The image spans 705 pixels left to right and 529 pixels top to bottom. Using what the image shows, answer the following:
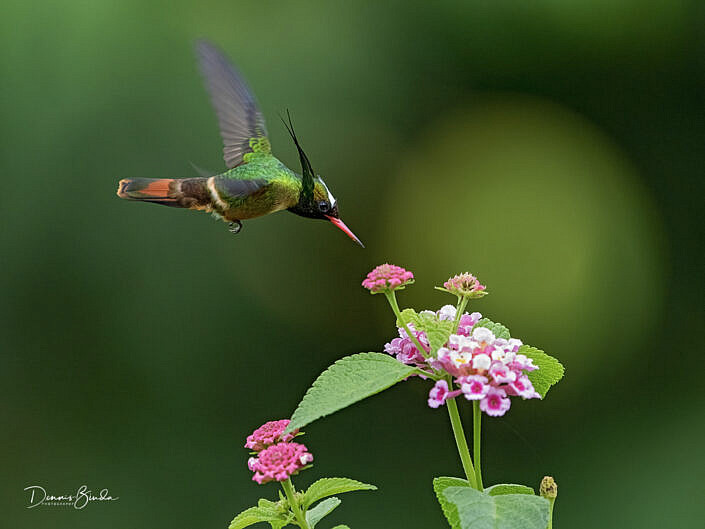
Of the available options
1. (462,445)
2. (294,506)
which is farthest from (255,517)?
(462,445)

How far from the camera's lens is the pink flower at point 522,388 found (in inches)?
16.4

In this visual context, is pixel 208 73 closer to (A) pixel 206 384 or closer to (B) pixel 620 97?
(A) pixel 206 384

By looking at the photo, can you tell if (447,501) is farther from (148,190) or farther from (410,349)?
(148,190)

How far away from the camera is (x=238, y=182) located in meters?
1.00

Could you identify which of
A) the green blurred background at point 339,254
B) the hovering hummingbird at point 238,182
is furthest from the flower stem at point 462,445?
the green blurred background at point 339,254

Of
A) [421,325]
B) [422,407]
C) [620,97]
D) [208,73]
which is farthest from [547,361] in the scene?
[620,97]

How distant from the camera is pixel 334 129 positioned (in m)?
1.80

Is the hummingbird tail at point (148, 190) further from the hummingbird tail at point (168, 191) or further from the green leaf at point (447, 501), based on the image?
the green leaf at point (447, 501)

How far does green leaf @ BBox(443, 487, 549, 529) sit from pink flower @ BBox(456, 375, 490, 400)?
0.17ft

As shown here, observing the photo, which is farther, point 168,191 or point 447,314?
point 168,191

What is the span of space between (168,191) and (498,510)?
0.67 m

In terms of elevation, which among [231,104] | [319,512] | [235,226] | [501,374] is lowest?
[319,512]

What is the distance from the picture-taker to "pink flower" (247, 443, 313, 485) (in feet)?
1.36

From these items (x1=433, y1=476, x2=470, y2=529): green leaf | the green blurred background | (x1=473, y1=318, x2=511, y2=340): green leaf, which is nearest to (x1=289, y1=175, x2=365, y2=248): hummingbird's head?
(x1=473, y1=318, x2=511, y2=340): green leaf
